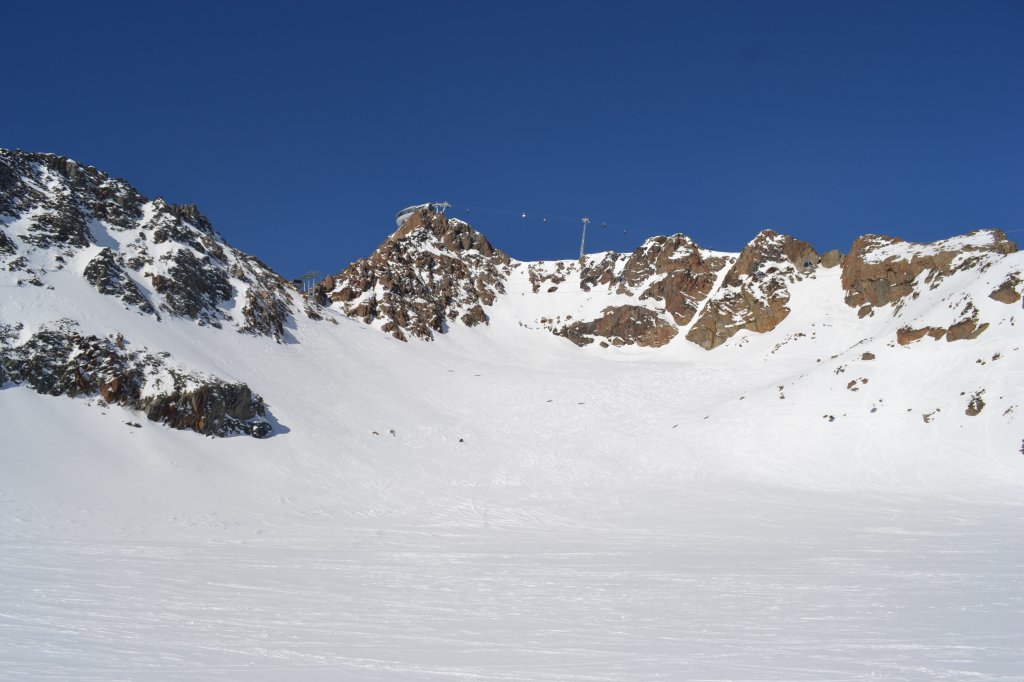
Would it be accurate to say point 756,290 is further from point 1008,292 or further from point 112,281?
point 112,281

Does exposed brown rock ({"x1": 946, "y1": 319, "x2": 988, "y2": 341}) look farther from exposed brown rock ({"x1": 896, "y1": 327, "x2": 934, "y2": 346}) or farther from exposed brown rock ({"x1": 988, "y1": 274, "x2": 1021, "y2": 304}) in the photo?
exposed brown rock ({"x1": 988, "y1": 274, "x2": 1021, "y2": 304})

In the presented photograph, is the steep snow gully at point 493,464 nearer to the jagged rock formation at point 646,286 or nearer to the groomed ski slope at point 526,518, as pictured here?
the groomed ski slope at point 526,518

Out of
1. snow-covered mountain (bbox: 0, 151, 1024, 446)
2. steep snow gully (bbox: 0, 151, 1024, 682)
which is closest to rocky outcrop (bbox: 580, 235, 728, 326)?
snow-covered mountain (bbox: 0, 151, 1024, 446)

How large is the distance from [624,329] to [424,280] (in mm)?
24419

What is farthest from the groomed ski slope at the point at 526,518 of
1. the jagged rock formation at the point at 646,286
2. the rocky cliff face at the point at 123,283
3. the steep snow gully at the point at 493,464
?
the jagged rock formation at the point at 646,286

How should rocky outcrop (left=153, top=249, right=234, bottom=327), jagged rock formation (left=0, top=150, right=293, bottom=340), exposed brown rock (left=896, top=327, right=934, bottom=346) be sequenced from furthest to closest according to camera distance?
rocky outcrop (left=153, top=249, right=234, bottom=327)
exposed brown rock (left=896, top=327, right=934, bottom=346)
jagged rock formation (left=0, top=150, right=293, bottom=340)

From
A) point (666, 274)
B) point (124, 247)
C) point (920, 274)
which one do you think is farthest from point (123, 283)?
point (920, 274)

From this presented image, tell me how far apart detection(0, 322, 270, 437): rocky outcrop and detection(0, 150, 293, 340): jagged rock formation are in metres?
7.16

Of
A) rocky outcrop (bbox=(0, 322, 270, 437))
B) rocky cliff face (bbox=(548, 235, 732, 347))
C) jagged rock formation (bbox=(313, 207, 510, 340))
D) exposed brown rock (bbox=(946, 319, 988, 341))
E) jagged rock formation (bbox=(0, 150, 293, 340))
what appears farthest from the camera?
rocky cliff face (bbox=(548, 235, 732, 347))

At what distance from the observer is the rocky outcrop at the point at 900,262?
174ft

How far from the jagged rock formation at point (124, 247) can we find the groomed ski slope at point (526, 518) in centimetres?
337

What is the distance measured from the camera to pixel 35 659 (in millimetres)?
8453

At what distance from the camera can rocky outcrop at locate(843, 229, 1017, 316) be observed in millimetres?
53188

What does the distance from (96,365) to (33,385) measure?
2691mm
